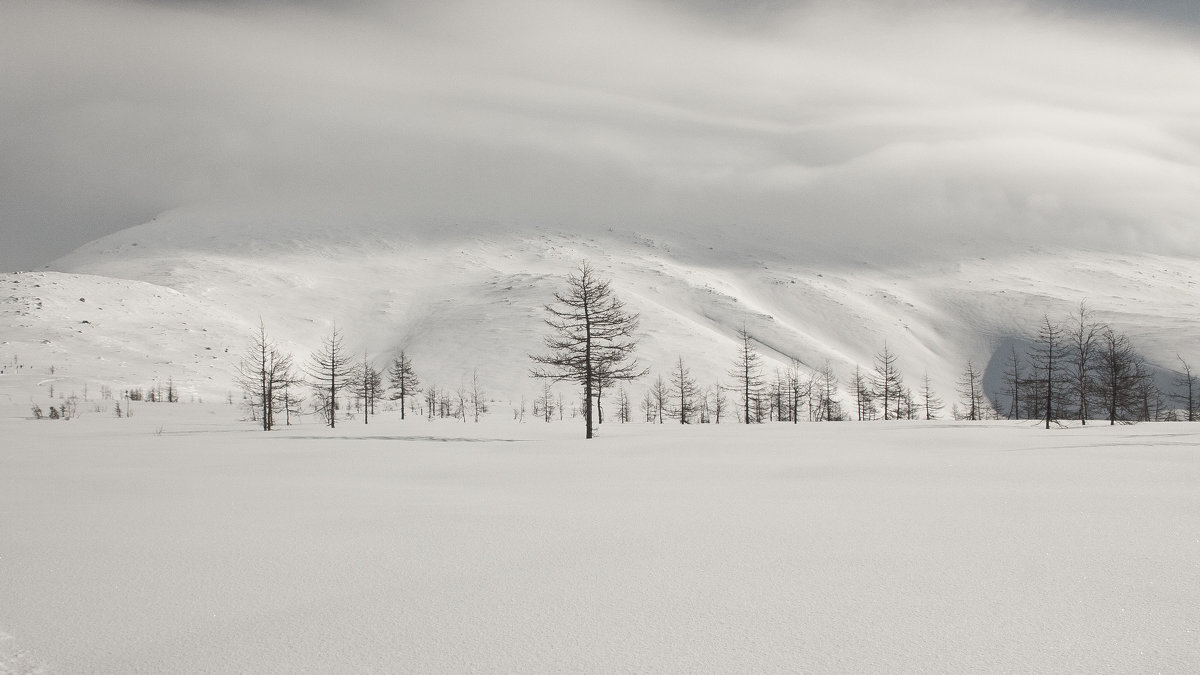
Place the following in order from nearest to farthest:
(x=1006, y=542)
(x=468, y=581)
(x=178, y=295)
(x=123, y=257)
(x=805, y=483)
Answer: (x=468, y=581)
(x=1006, y=542)
(x=805, y=483)
(x=178, y=295)
(x=123, y=257)

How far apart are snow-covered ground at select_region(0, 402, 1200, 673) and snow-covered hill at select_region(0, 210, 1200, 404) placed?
66.1 metres

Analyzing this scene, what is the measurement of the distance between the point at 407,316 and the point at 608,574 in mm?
149581

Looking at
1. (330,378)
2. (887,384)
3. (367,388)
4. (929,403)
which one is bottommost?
(929,403)

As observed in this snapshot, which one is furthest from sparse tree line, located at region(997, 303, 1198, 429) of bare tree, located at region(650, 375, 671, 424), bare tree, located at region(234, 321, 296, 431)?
bare tree, located at region(234, 321, 296, 431)

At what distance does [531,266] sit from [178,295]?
97.9m

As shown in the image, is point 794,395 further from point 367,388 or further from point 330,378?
point 330,378

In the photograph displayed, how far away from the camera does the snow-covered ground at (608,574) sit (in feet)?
14.1

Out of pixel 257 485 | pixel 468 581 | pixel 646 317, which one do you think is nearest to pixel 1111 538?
pixel 468 581

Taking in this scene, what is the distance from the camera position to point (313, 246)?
7766 inches

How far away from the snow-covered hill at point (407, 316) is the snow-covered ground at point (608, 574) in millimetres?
66148

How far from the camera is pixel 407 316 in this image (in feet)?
488

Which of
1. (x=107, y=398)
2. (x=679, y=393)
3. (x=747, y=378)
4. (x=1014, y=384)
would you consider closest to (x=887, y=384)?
(x=1014, y=384)

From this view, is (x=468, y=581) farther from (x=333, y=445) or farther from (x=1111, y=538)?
(x=333, y=445)

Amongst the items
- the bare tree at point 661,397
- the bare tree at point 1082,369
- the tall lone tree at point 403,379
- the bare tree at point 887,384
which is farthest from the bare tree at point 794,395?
the tall lone tree at point 403,379
